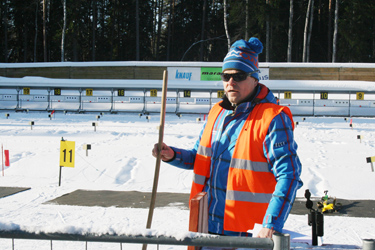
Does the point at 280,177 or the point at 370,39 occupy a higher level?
the point at 370,39

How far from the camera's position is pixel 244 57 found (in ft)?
8.43

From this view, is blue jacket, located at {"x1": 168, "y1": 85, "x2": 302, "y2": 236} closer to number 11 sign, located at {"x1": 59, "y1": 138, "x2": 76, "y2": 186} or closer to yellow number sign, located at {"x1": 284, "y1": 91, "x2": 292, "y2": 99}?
number 11 sign, located at {"x1": 59, "y1": 138, "x2": 76, "y2": 186}

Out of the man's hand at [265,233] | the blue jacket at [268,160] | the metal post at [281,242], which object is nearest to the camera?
the metal post at [281,242]

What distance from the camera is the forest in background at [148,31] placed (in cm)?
4219

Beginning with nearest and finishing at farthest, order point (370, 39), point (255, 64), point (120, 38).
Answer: point (255, 64) < point (370, 39) < point (120, 38)

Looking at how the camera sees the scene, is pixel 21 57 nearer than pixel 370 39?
No

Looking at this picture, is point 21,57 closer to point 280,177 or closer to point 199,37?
point 199,37

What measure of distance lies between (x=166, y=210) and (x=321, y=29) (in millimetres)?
44168

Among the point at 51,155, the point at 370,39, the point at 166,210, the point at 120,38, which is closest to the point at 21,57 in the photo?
the point at 120,38

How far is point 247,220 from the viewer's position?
7.98 ft

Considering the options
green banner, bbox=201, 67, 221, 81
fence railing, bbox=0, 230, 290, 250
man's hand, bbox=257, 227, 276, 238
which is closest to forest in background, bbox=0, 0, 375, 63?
green banner, bbox=201, 67, 221, 81

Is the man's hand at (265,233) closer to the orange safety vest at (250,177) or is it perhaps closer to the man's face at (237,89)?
the orange safety vest at (250,177)

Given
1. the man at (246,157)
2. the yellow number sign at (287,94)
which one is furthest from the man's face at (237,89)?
the yellow number sign at (287,94)

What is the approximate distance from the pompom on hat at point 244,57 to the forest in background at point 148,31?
38201 millimetres
